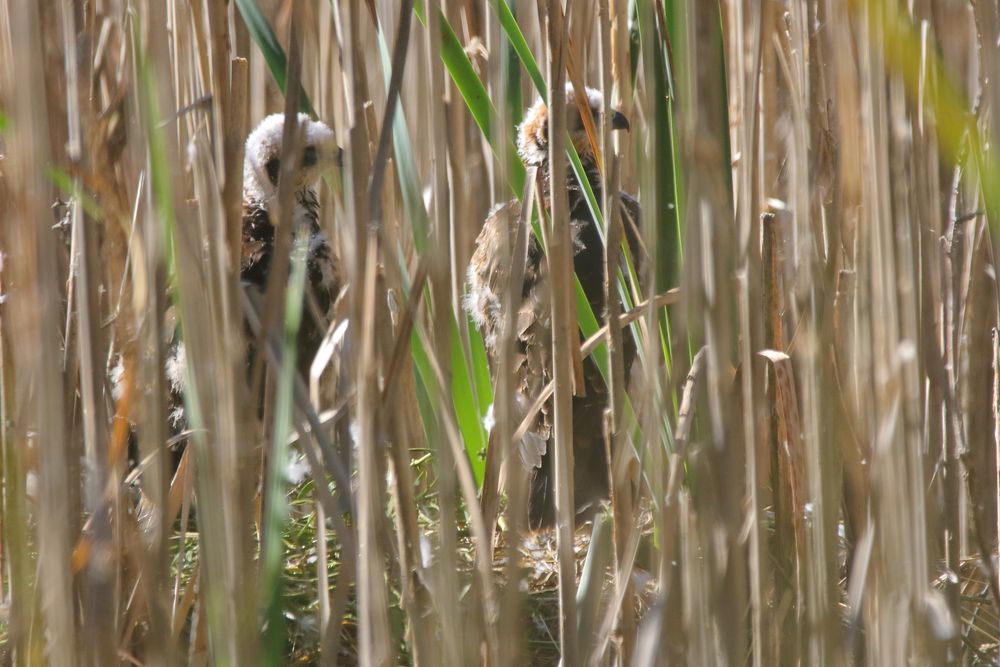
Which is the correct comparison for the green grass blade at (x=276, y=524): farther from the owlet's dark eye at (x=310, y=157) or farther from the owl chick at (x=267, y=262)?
the owlet's dark eye at (x=310, y=157)

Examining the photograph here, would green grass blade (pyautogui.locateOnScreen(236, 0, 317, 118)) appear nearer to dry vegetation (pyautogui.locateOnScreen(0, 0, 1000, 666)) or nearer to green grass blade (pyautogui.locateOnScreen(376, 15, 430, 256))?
dry vegetation (pyautogui.locateOnScreen(0, 0, 1000, 666))

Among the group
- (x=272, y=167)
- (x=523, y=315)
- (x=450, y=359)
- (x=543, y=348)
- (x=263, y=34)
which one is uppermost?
(x=272, y=167)

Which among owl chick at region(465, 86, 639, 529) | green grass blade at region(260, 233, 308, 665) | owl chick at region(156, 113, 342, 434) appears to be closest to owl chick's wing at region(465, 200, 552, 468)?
owl chick at region(465, 86, 639, 529)

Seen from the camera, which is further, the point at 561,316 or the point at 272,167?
the point at 272,167

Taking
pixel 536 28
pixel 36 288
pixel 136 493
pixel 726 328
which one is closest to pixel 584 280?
pixel 536 28

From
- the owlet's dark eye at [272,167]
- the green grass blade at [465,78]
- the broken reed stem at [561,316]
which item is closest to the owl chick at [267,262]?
the owlet's dark eye at [272,167]

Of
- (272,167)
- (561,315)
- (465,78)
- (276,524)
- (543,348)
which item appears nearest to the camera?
(276,524)

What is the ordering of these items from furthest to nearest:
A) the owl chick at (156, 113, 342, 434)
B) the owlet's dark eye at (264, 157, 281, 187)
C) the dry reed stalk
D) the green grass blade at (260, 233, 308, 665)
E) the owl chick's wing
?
the owlet's dark eye at (264, 157, 281, 187) < the owl chick at (156, 113, 342, 434) < the owl chick's wing < the dry reed stalk < the green grass blade at (260, 233, 308, 665)

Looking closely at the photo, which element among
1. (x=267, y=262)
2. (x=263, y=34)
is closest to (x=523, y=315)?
(x=267, y=262)

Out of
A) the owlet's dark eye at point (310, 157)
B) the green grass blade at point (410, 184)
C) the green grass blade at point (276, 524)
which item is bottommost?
the green grass blade at point (276, 524)

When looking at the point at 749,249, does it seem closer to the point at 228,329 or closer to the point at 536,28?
the point at 228,329

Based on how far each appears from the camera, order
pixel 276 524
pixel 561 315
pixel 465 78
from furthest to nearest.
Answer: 1. pixel 465 78
2. pixel 561 315
3. pixel 276 524

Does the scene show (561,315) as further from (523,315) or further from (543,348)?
(523,315)

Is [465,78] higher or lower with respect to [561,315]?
higher
